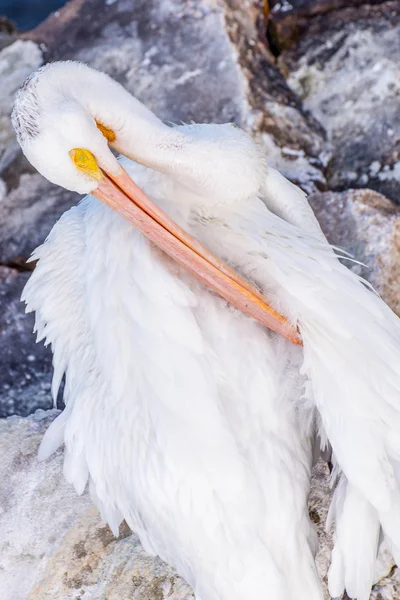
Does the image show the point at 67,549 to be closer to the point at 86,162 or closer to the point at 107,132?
the point at 86,162

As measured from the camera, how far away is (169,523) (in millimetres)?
1803

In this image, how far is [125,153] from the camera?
2225 mm

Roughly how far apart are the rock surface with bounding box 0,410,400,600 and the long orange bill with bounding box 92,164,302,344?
46cm

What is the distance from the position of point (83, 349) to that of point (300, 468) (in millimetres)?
604

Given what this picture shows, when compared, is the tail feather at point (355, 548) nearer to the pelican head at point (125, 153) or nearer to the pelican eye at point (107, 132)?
the pelican head at point (125, 153)

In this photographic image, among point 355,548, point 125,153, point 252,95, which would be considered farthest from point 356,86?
point 355,548

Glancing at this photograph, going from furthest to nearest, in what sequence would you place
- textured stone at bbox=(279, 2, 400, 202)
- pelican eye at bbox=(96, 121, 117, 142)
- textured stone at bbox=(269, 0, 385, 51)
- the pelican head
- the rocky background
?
1. textured stone at bbox=(269, 0, 385, 51)
2. textured stone at bbox=(279, 2, 400, 202)
3. the rocky background
4. pelican eye at bbox=(96, 121, 117, 142)
5. the pelican head

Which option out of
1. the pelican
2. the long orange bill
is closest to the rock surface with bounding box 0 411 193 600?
the pelican

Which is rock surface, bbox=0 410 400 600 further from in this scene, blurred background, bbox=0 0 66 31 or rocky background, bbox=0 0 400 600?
blurred background, bbox=0 0 66 31

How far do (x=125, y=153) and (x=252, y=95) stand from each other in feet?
3.93

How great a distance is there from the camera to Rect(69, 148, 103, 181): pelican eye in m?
1.93

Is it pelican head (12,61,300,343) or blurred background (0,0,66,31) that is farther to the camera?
blurred background (0,0,66,31)

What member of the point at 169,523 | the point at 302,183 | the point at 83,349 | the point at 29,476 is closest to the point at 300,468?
the point at 169,523

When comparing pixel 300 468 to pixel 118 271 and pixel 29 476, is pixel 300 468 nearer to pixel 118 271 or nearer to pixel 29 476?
pixel 118 271
